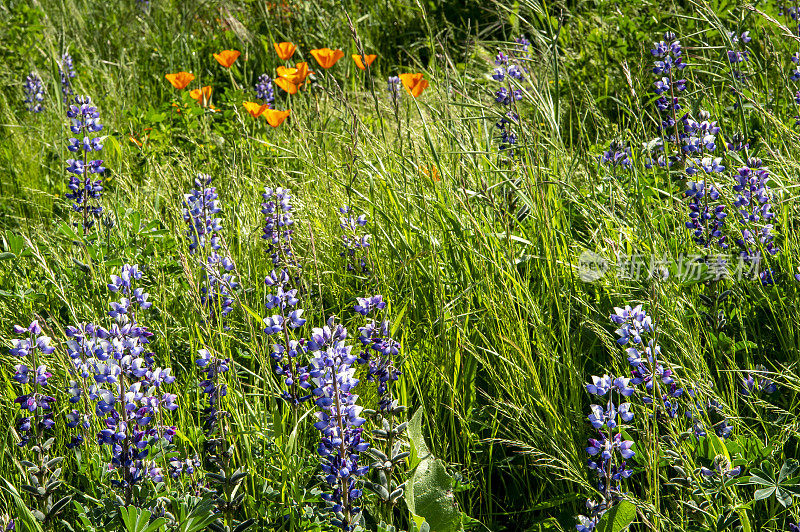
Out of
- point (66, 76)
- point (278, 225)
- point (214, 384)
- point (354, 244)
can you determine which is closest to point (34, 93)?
point (66, 76)

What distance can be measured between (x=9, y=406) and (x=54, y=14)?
17.0 feet

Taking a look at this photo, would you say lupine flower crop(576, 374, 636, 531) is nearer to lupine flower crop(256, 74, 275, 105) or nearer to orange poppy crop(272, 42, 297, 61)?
orange poppy crop(272, 42, 297, 61)

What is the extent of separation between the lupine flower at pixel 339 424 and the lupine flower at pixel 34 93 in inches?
132

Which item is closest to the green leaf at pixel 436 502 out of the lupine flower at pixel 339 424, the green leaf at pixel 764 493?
the lupine flower at pixel 339 424

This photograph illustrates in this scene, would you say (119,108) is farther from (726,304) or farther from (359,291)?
(726,304)

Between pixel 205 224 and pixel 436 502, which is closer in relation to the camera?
pixel 436 502

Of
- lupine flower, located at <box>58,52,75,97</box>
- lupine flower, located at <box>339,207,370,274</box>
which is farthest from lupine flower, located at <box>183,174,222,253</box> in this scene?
lupine flower, located at <box>58,52,75,97</box>

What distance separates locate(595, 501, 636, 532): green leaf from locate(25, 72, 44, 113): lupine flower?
12.2 feet

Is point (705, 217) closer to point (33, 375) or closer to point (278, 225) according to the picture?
point (278, 225)

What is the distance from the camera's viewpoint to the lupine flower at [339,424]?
121 cm

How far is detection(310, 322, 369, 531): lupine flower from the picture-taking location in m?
1.21

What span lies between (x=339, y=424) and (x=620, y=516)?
0.56 meters

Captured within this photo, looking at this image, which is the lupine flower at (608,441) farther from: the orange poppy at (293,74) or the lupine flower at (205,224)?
the orange poppy at (293,74)

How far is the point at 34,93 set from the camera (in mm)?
3998
